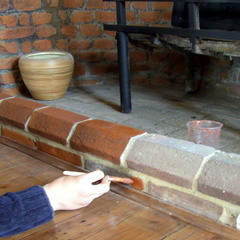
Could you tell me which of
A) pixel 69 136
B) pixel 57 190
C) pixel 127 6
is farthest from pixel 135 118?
pixel 127 6

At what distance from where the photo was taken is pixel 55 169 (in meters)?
1.44

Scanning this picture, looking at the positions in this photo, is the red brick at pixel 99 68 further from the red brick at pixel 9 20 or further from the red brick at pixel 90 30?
the red brick at pixel 9 20

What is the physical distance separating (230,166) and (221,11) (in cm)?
73

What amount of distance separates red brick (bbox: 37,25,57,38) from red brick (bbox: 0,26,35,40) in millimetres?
42

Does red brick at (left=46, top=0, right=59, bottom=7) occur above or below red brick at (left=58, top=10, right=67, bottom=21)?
above

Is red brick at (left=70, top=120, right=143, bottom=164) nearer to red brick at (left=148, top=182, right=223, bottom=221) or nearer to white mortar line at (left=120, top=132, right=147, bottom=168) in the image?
white mortar line at (left=120, top=132, right=147, bottom=168)

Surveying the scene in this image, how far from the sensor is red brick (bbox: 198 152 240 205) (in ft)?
3.25

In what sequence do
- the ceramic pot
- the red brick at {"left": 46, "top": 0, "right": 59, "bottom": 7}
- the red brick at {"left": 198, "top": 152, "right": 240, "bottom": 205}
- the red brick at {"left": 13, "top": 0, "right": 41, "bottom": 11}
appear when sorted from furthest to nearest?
the red brick at {"left": 46, "top": 0, "right": 59, "bottom": 7}, the red brick at {"left": 13, "top": 0, "right": 41, "bottom": 11}, the ceramic pot, the red brick at {"left": 198, "top": 152, "right": 240, "bottom": 205}

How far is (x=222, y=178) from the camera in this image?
1014 millimetres

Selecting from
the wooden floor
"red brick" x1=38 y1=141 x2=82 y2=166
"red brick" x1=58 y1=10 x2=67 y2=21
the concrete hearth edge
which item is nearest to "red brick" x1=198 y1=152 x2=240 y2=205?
the concrete hearth edge

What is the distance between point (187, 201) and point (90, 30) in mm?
1469

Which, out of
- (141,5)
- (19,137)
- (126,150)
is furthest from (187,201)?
(141,5)

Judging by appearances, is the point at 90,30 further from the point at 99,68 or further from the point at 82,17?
the point at 99,68

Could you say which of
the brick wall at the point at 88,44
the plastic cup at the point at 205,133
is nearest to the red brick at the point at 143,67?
the brick wall at the point at 88,44
